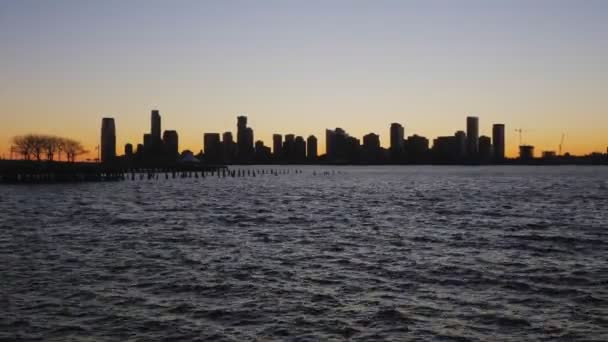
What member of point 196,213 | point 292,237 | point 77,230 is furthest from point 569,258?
point 196,213

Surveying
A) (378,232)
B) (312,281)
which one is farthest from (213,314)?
(378,232)

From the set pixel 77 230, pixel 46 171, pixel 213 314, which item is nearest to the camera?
pixel 213 314

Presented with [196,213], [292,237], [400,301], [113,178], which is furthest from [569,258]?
[113,178]

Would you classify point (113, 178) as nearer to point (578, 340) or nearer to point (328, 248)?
point (328, 248)

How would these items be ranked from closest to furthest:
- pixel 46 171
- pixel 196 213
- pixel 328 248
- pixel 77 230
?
pixel 328 248, pixel 77 230, pixel 196 213, pixel 46 171

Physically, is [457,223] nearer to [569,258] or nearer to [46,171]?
[569,258]

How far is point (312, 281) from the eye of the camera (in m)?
23.7

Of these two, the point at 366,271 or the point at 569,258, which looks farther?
the point at 569,258

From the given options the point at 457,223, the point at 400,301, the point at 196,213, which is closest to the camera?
the point at 400,301

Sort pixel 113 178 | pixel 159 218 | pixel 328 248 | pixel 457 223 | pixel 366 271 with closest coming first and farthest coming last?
pixel 366 271 < pixel 328 248 < pixel 457 223 < pixel 159 218 < pixel 113 178

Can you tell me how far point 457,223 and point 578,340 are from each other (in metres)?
31.8

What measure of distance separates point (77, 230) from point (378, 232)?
20.6m

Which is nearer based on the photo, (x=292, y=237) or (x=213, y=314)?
(x=213, y=314)

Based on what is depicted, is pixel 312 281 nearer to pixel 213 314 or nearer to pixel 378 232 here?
pixel 213 314
